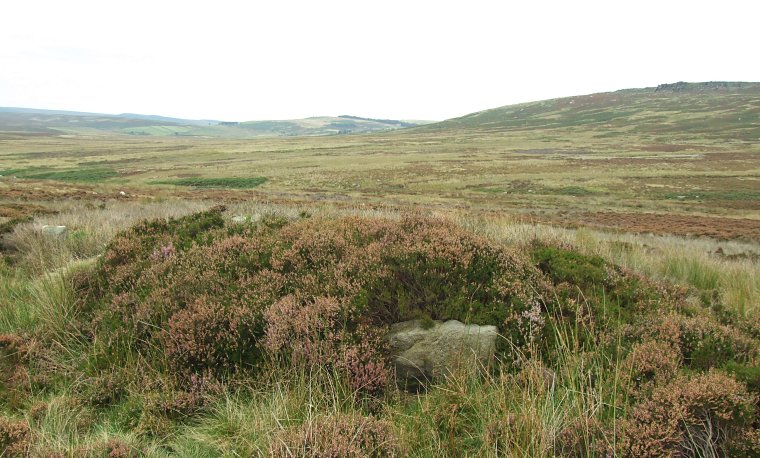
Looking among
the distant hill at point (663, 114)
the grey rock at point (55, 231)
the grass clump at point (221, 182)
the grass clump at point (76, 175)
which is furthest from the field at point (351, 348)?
the distant hill at point (663, 114)

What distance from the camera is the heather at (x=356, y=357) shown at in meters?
2.93

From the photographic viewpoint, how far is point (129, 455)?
3074mm

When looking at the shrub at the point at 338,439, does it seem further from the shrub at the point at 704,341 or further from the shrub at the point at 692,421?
the shrub at the point at 704,341

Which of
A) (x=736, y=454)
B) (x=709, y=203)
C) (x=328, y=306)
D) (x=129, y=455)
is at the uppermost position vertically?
(x=328, y=306)

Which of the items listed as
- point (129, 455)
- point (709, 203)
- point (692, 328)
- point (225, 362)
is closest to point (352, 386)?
point (225, 362)

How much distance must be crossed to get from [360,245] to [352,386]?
2264 mm

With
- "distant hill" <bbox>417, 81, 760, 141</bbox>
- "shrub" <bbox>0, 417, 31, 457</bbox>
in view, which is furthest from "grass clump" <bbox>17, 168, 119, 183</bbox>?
"distant hill" <bbox>417, 81, 760, 141</bbox>

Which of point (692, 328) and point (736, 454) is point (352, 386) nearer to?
point (736, 454)

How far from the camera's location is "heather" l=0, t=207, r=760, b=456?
293 centimetres

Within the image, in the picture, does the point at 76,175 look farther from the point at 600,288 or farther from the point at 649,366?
the point at 649,366

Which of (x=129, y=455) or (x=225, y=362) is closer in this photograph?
(x=129, y=455)

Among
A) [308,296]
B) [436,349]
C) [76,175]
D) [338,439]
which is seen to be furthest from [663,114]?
[338,439]

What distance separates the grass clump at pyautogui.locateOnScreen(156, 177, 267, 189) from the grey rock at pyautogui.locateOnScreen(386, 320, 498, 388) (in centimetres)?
4826

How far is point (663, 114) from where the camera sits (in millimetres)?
144875
